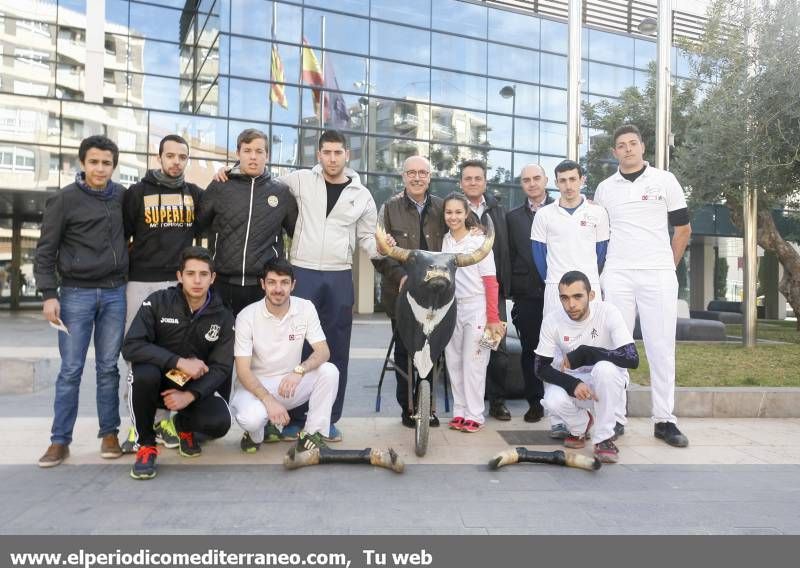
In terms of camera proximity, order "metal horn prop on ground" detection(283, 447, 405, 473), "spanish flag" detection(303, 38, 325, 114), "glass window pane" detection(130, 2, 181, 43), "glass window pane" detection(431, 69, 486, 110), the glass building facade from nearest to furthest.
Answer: "metal horn prop on ground" detection(283, 447, 405, 473)
the glass building facade
"spanish flag" detection(303, 38, 325, 114)
"glass window pane" detection(130, 2, 181, 43)
"glass window pane" detection(431, 69, 486, 110)

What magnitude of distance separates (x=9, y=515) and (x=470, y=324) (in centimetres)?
336

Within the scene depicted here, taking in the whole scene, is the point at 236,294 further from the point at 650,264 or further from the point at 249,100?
the point at 249,100

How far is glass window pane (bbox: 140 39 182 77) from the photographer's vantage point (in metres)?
23.0

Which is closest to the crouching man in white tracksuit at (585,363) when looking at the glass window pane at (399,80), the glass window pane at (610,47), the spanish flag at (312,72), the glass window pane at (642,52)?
the spanish flag at (312,72)

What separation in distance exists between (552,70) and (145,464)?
80.3 ft

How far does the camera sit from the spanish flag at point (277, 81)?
20.5 meters

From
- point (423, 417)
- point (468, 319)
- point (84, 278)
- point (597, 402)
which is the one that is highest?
point (84, 278)

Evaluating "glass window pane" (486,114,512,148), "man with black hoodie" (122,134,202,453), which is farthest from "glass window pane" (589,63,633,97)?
"man with black hoodie" (122,134,202,453)

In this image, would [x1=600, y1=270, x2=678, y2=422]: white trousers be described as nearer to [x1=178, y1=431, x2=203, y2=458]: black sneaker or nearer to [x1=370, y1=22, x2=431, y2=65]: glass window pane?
[x1=178, y1=431, x2=203, y2=458]: black sneaker

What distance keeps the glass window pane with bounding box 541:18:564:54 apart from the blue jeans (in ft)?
78.5

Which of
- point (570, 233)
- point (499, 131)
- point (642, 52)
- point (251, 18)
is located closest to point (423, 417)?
point (570, 233)

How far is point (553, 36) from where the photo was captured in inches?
987

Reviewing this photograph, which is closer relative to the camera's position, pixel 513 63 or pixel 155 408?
pixel 155 408

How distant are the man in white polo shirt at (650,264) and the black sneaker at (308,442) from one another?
2617mm
